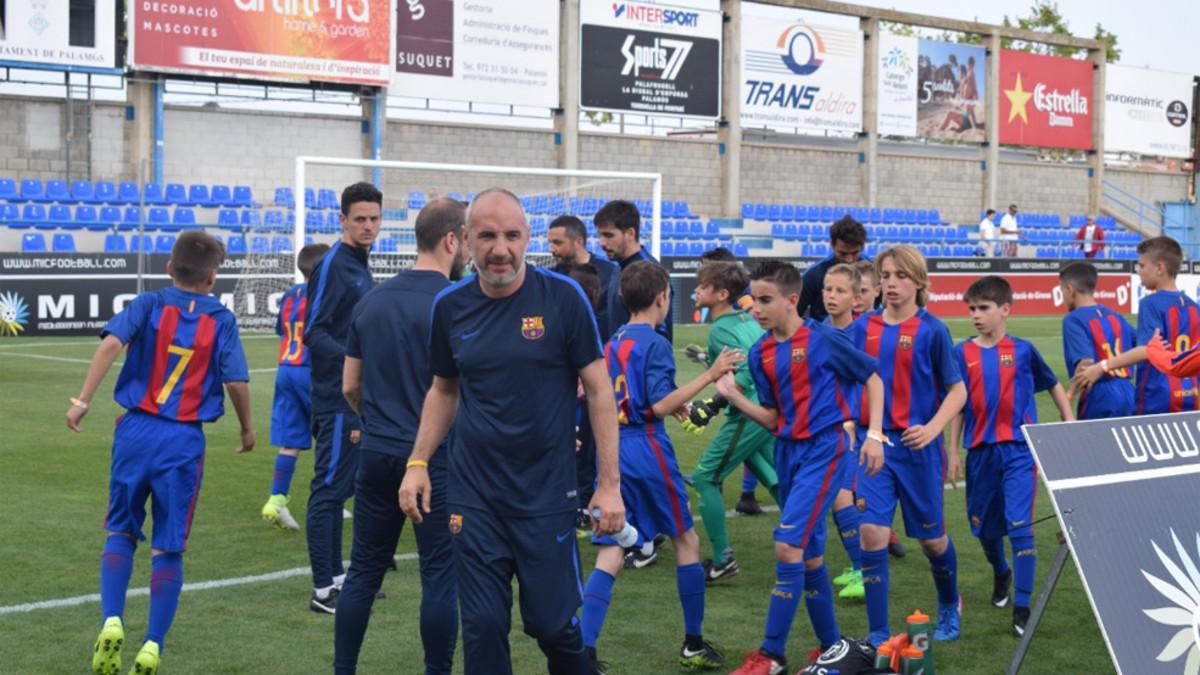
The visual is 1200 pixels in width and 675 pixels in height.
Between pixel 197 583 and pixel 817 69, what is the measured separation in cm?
3421

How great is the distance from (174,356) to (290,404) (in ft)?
10.8

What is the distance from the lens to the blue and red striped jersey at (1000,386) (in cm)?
685

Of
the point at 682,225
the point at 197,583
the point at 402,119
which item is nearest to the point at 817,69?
Answer: the point at 682,225

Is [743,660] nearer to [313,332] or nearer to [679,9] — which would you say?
[313,332]

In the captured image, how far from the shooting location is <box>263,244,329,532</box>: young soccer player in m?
8.91

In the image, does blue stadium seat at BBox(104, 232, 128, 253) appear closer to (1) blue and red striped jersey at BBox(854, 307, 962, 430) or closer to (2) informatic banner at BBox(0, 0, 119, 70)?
(2) informatic banner at BBox(0, 0, 119, 70)

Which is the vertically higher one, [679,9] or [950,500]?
[679,9]

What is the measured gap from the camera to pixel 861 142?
41.6 m

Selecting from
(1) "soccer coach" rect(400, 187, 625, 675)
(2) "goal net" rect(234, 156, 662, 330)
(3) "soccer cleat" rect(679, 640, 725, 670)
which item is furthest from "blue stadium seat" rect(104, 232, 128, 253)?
(1) "soccer coach" rect(400, 187, 625, 675)

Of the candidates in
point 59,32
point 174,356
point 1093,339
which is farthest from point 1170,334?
point 59,32

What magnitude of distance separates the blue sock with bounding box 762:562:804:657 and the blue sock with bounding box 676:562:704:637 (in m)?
0.41

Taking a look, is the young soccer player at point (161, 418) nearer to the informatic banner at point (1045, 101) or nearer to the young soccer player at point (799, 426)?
the young soccer player at point (799, 426)

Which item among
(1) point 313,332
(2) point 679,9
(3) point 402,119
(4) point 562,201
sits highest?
(2) point 679,9

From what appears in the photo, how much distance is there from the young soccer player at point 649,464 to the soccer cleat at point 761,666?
0.28 m
